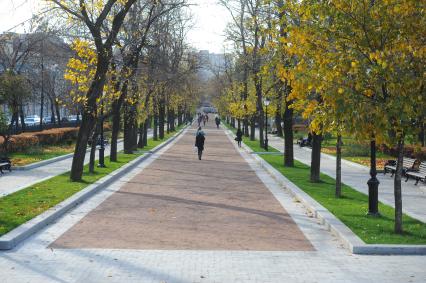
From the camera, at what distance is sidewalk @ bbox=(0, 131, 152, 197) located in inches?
678

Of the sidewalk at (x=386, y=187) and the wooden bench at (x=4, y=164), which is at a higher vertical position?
the wooden bench at (x=4, y=164)

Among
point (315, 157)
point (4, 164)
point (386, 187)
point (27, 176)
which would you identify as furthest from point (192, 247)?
point (4, 164)

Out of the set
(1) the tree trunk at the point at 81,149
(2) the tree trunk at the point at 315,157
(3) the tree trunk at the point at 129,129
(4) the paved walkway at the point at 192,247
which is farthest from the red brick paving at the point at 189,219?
(3) the tree trunk at the point at 129,129

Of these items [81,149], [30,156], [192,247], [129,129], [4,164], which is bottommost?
[192,247]

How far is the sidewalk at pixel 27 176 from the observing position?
678 inches

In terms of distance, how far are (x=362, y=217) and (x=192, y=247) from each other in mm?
4174

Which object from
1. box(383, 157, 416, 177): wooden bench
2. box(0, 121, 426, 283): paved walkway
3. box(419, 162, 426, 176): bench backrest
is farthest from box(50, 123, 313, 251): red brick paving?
box(383, 157, 416, 177): wooden bench

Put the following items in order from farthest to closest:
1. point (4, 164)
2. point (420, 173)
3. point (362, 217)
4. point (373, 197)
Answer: point (4, 164) < point (420, 173) < point (373, 197) < point (362, 217)

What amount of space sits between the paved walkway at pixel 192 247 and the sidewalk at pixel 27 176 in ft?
8.83

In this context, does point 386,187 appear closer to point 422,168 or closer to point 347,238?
point 422,168

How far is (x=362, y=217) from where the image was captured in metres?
12.4

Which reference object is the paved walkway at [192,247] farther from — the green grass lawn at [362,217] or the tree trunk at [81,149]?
the tree trunk at [81,149]

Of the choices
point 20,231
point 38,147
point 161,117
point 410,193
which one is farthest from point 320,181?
point 161,117

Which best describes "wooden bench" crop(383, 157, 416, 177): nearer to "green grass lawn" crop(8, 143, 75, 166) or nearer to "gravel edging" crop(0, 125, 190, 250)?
"gravel edging" crop(0, 125, 190, 250)
